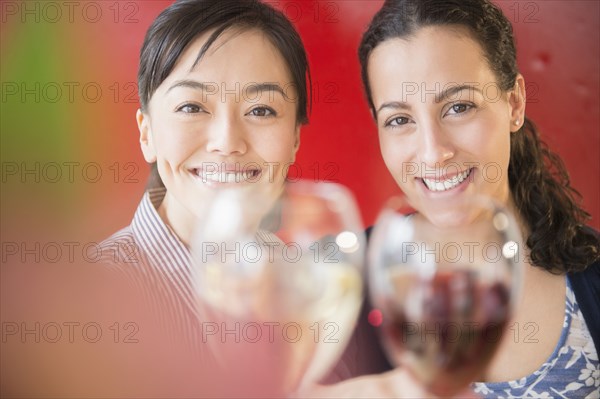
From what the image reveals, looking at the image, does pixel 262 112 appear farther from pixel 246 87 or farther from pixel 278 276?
pixel 278 276

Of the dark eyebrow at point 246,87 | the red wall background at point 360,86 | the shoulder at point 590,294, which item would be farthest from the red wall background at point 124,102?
the shoulder at point 590,294

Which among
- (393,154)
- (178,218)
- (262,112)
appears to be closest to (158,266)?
(178,218)

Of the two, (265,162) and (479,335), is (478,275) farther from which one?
(265,162)

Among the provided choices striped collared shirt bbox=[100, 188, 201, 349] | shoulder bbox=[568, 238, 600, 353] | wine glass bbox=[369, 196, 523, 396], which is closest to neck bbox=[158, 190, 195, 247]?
striped collared shirt bbox=[100, 188, 201, 349]

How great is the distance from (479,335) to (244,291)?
1.14 feet

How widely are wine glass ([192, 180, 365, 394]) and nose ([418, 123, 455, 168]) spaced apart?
0.51 ft

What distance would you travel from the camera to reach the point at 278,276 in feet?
3.33

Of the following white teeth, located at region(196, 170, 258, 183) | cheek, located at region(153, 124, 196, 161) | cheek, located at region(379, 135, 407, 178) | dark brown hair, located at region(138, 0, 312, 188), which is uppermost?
dark brown hair, located at region(138, 0, 312, 188)

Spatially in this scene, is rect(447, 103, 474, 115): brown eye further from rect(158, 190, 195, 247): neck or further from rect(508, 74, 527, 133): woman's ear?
rect(158, 190, 195, 247): neck

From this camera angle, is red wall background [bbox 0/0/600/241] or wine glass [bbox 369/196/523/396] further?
red wall background [bbox 0/0/600/241]

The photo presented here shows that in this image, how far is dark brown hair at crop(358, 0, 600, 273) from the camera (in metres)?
1.11

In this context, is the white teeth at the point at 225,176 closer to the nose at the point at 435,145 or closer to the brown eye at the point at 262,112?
the brown eye at the point at 262,112

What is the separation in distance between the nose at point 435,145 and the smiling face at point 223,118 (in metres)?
0.21

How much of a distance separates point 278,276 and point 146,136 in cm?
32
